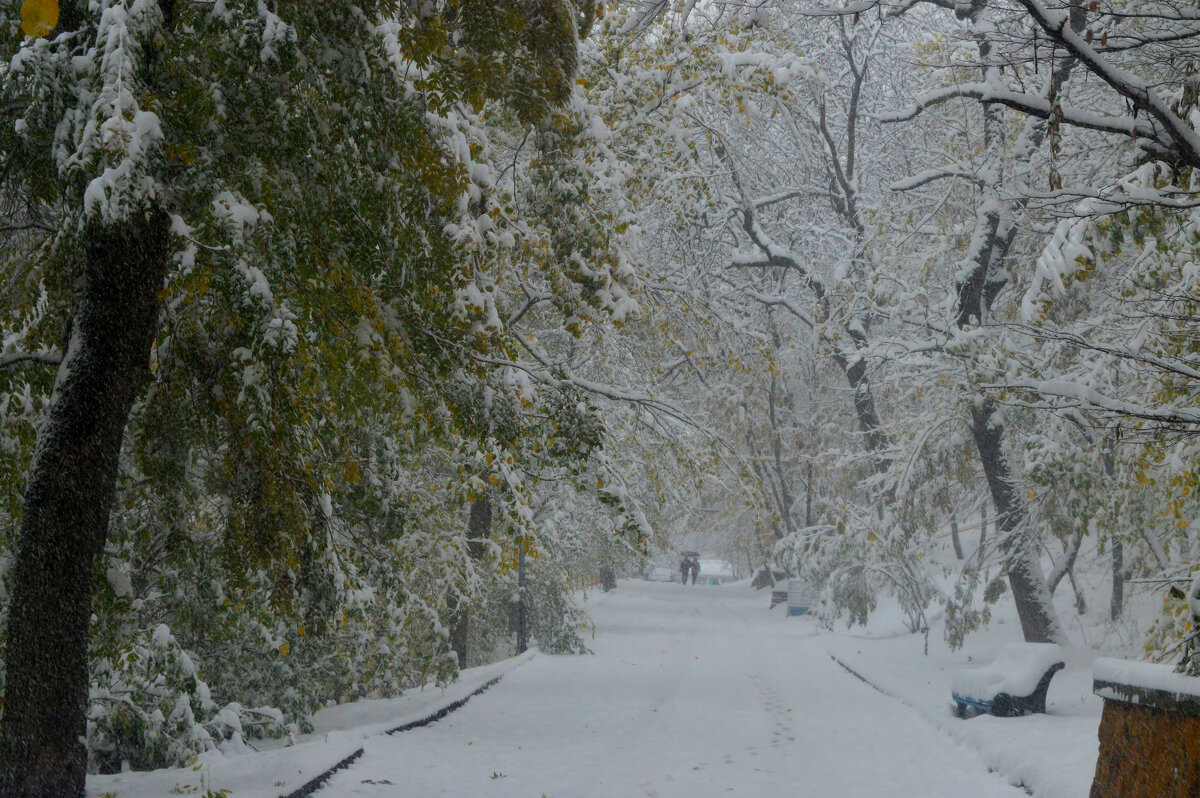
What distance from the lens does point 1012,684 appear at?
36.5 ft

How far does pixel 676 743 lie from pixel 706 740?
37cm

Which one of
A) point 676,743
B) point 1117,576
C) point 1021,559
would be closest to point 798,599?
point 1117,576

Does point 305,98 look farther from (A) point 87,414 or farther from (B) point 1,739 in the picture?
(B) point 1,739

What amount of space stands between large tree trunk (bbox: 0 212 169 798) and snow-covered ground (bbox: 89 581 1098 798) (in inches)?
46.3

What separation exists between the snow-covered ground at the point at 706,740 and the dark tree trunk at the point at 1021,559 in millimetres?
694

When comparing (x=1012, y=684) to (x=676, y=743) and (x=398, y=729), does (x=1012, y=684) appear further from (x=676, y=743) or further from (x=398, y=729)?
(x=398, y=729)

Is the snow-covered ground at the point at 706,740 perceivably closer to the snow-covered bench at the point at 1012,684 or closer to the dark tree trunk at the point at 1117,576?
the snow-covered bench at the point at 1012,684

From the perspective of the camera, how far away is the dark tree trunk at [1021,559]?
16.0 meters

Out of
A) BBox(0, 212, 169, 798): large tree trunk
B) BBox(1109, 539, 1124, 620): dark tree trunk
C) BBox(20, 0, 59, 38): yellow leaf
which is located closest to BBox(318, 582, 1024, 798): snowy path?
BBox(0, 212, 169, 798): large tree trunk

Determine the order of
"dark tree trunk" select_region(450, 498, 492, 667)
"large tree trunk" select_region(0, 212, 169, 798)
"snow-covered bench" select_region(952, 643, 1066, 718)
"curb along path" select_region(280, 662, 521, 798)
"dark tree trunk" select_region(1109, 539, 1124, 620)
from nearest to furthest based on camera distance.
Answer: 1. "large tree trunk" select_region(0, 212, 169, 798)
2. "curb along path" select_region(280, 662, 521, 798)
3. "snow-covered bench" select_region(952, 643, 1066, 718)
4. "dark tree trunk" select_region(1109, 539, 1124, 620)
5. "dark tree trunk" select_region(450, 498, 492, 667)

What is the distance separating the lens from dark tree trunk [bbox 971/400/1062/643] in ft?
52.4

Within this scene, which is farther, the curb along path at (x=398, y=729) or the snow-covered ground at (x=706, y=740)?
the snow-covered ground at (x=706, y=740)

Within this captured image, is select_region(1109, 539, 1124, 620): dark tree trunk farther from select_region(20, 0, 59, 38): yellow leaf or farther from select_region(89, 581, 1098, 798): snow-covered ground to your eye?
select_region(20, 0, 59, 38): yellow leaf

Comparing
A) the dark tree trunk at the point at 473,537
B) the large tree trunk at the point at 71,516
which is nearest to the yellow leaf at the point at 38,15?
the large tree trunk at the point at 71,516
